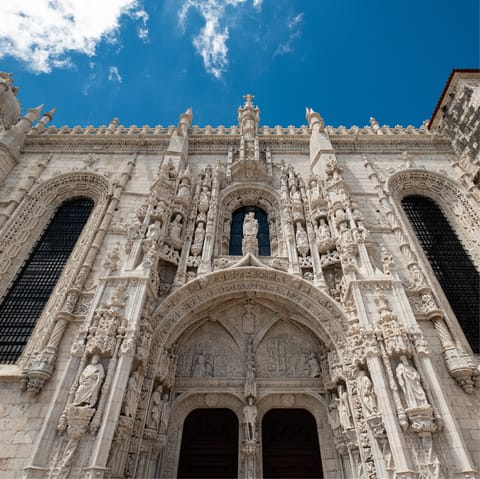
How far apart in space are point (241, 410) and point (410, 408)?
403 centimetres

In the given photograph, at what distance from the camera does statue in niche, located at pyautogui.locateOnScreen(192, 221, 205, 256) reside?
10547mm

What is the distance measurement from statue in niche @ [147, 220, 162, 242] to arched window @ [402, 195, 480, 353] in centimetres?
898

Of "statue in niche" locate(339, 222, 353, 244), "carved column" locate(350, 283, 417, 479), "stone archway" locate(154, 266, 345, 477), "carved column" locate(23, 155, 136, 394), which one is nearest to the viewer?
"carved column" locate(350, 283, 417, 479)

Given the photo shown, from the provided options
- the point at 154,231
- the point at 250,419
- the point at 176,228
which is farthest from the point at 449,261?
the point at 154,231

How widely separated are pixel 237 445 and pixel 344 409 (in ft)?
9.06

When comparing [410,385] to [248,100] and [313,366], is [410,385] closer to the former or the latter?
[313,366]

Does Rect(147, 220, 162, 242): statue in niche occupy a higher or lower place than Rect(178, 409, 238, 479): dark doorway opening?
higher

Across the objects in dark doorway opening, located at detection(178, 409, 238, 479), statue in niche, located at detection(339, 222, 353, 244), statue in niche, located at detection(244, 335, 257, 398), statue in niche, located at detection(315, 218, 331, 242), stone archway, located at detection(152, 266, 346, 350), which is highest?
statue in niche, located at detection(315, 218, 331, 242)

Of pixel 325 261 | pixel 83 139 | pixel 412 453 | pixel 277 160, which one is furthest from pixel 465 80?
pixel 83 139

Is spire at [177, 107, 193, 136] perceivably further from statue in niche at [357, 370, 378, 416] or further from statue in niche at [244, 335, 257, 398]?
statue in niche at [357, 370, 378, 416]

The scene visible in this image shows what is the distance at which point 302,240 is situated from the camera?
10805 mm

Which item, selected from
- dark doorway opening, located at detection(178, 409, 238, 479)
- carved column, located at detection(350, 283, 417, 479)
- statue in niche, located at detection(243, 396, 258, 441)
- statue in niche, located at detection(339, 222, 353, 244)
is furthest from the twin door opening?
statue in niche, located at detection(339, 222, 353, 244)

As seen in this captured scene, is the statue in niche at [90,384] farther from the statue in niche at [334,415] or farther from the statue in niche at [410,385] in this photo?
the statue in niche at [410,385]

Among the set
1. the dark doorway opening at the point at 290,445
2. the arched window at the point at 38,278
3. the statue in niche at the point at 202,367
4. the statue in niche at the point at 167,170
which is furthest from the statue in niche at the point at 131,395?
the statue in niche at the point at 167,170
